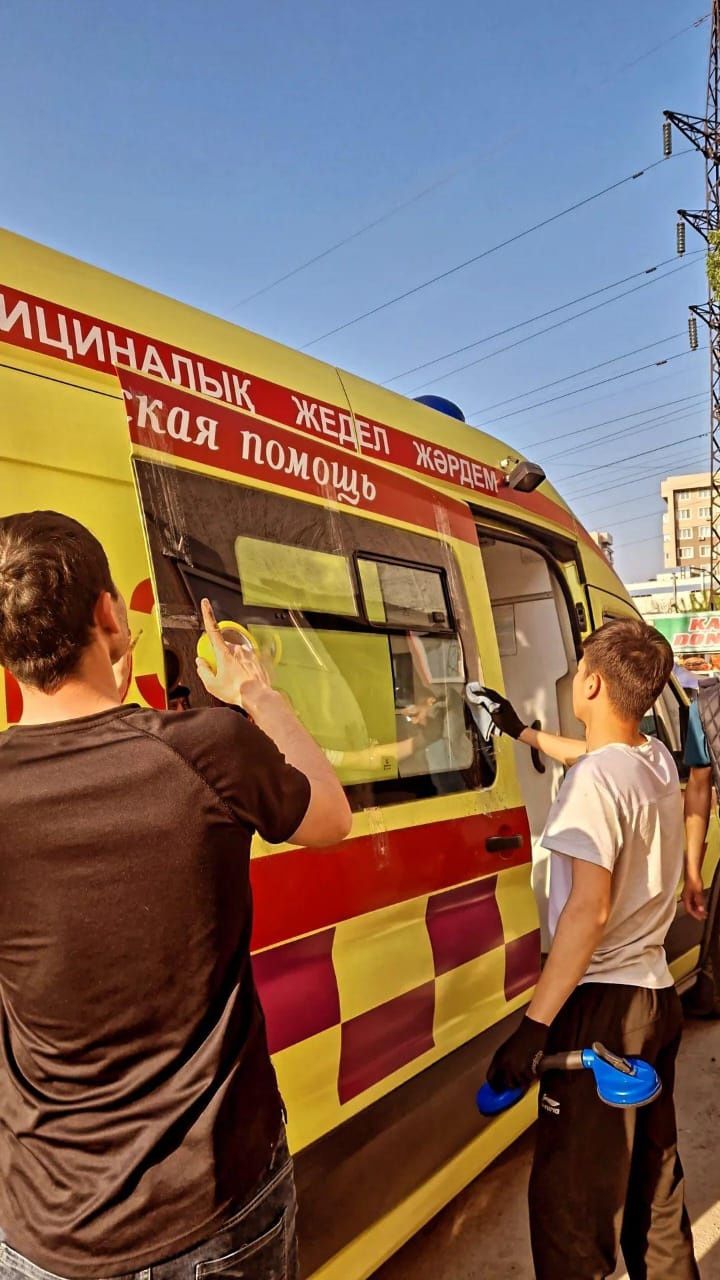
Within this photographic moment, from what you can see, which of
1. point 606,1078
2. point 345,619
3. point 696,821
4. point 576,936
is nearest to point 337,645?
point 345,619

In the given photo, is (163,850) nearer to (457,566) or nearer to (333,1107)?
(333,1107)

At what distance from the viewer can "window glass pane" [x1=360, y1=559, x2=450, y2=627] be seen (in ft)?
7.84

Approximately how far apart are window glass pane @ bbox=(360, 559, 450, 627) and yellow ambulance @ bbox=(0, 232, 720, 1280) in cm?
1

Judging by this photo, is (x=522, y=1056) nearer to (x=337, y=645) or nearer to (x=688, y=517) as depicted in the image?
(x=337, y=645)

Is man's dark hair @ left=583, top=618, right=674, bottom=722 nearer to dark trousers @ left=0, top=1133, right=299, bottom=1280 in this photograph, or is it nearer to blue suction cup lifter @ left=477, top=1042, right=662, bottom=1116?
blue suction cup lifter @ left=477, top=1042, right=662, bottom=1116

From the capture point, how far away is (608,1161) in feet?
6.26

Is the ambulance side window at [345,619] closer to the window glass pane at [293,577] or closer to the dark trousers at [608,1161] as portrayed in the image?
the window glass pane at [293,577]

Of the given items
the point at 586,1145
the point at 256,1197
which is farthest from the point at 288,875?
the point at 586,1145

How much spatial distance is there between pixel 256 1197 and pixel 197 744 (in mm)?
630

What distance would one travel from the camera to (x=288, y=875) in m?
1.85

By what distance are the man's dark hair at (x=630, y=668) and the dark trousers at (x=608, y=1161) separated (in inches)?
25.1

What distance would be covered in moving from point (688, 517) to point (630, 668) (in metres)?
105

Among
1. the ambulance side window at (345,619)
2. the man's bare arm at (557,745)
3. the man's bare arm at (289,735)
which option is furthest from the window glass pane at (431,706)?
the man's bare arm at (289,735)

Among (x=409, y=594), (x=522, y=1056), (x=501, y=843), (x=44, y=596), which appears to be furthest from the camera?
(x=501, y=843)
